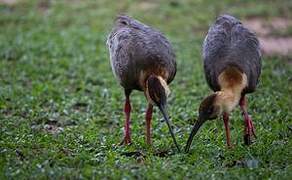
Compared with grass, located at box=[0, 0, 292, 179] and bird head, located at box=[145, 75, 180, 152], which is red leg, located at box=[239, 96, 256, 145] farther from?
bird head, located at box=[145, 75, 180, 152]

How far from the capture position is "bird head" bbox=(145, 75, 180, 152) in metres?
7.23

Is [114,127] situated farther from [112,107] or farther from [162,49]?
[162,49]

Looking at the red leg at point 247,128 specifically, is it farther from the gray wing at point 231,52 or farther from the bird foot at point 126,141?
the bird foot at point 126,141

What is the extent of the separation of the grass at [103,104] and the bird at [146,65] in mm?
579

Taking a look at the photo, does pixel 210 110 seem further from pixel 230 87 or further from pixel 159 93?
pixel 159 93

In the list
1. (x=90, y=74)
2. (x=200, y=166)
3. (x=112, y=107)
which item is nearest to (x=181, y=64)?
(x=90, y=74)

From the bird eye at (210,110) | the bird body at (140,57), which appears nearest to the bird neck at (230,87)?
the bird eye at (210,110)

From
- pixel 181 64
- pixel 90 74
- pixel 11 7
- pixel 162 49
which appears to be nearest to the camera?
pixel 162 49

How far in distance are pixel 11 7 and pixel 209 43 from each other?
9962 millimetres

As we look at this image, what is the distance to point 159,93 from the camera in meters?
7.22

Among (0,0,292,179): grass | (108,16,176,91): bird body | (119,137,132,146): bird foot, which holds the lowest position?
(119,137,132,146): bird foot

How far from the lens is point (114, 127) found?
912 centimetres

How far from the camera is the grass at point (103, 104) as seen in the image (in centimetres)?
663

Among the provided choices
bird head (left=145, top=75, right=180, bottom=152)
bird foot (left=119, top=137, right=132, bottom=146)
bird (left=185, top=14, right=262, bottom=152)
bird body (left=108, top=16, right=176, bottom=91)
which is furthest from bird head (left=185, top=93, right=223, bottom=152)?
bird foot (left=119, top=137, right=132, bottom=146)
